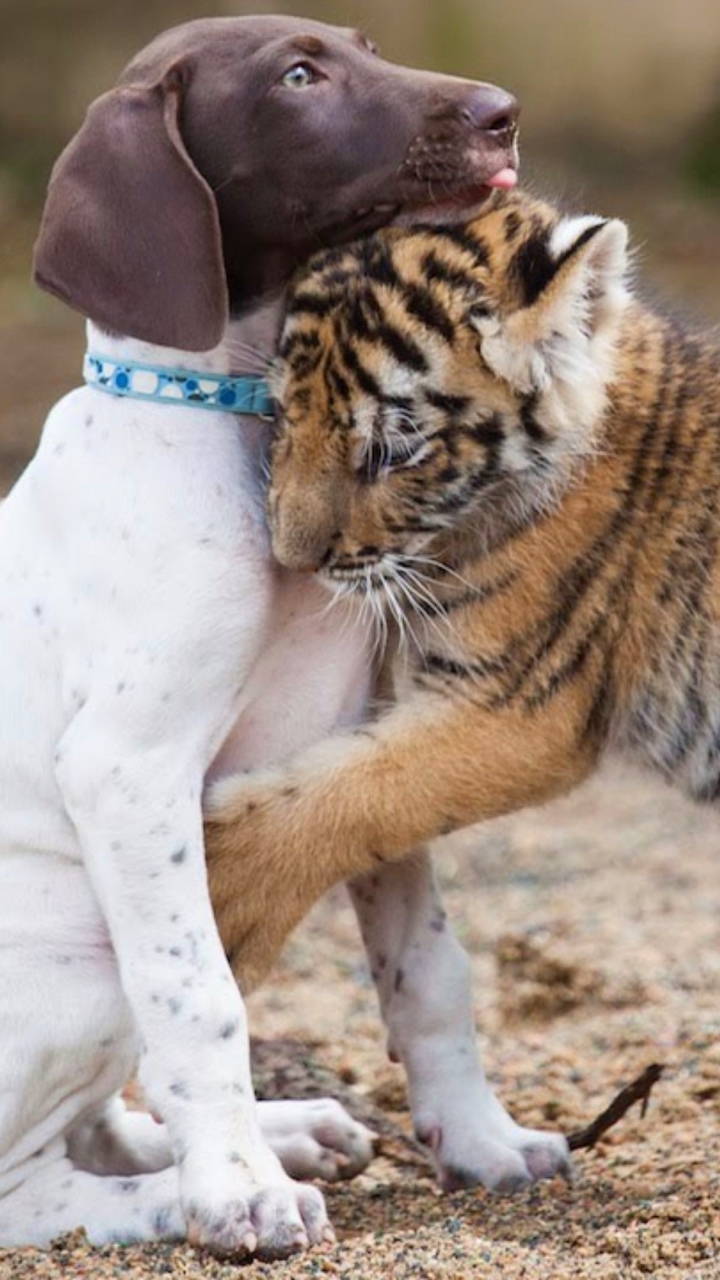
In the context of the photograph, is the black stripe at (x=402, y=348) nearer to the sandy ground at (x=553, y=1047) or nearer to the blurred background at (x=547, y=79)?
the sandy ground at (x=553, y=1047)

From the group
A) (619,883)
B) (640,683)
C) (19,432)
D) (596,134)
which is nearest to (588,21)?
(596,134)

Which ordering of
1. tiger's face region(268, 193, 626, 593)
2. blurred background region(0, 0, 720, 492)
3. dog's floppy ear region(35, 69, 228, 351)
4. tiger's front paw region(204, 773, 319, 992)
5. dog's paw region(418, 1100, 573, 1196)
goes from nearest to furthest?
1. dog's floppy ear region(35, 69, 228, 351)
2. tiger's face region(268, 193, 626, 593)
3. tiger's front paw region(204, 773, 319, 992)
4. dog's paw region(418, 1100, 573, 1196)
5. blurred background region(0, 0, 720, 492)

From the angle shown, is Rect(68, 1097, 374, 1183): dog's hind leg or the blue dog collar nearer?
the blue dog collar

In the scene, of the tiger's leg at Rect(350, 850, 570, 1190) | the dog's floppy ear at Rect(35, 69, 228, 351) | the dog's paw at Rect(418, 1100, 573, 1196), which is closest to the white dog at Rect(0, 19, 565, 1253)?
the dog's floppy ear at Rect(35, 69, 228, 351)

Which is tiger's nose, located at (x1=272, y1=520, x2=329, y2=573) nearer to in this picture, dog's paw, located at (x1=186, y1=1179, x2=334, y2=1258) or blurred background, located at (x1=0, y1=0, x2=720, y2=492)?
dog's paw, located at (x1=186, y1=1179, x2=334, y2=1258)

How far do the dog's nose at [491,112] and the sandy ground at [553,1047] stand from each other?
1.86 m

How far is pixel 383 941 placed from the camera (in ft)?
15.3

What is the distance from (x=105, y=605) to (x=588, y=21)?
1108cm

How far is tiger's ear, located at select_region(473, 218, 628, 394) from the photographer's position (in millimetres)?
4117

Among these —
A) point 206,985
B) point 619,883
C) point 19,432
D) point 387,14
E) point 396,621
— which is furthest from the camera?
point 387,14

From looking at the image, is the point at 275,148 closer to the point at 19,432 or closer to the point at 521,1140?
the point at 521,1140

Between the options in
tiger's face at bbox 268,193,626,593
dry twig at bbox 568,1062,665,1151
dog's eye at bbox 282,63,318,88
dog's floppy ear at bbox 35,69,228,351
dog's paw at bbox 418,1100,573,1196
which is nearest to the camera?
dog's floppy ear at bbox 35,69,228,351

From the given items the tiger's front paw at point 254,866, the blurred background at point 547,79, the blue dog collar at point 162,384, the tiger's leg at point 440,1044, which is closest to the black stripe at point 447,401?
the blue dog collar at point 162,384

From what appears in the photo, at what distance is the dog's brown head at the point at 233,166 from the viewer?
393cm
